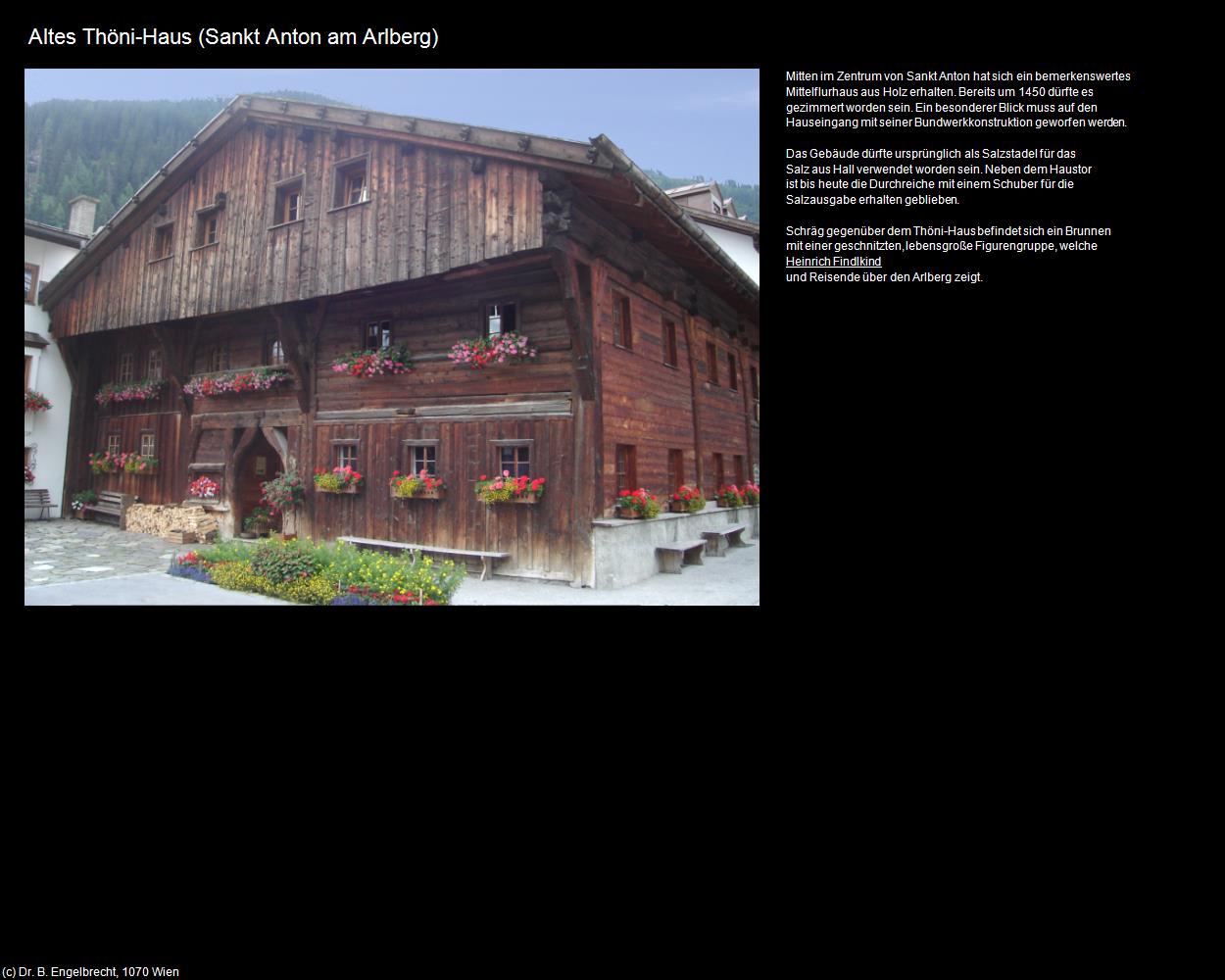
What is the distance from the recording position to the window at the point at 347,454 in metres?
11.3

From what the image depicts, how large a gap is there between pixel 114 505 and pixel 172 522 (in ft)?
3.44

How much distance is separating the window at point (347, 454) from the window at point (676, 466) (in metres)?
5.66

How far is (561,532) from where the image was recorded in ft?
31.0

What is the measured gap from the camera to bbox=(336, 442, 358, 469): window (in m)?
11.3

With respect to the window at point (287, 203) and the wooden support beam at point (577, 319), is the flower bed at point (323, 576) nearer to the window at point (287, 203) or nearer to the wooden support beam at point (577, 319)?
the wooden support beam at point (577, 319)

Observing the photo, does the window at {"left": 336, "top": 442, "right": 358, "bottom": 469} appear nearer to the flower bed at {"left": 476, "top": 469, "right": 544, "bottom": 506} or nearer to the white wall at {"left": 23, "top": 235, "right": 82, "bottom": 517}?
the flower bed at {"left": 476, "top": 469, "right": 544, "bottom": 506}

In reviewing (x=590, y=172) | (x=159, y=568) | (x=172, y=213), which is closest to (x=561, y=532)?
(x=590, y=172)

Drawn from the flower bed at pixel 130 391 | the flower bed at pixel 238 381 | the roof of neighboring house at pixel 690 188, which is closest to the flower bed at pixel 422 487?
the flower bed at pixel 238 381

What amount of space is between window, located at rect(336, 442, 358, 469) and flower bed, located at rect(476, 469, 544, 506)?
3.11m

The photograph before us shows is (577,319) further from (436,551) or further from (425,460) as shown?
(436,551)

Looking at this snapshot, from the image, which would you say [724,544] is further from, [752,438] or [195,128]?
[195,128]

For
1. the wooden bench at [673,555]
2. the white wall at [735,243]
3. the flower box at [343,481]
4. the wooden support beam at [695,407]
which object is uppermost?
the white wall at [735,243]

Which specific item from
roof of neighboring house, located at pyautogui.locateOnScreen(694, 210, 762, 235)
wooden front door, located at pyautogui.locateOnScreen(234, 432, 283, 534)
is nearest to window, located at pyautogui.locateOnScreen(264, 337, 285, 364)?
wooden front door, located at pyautogui.locateOnScreen(234, 432, 283, 534)

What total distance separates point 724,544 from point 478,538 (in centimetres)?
453
